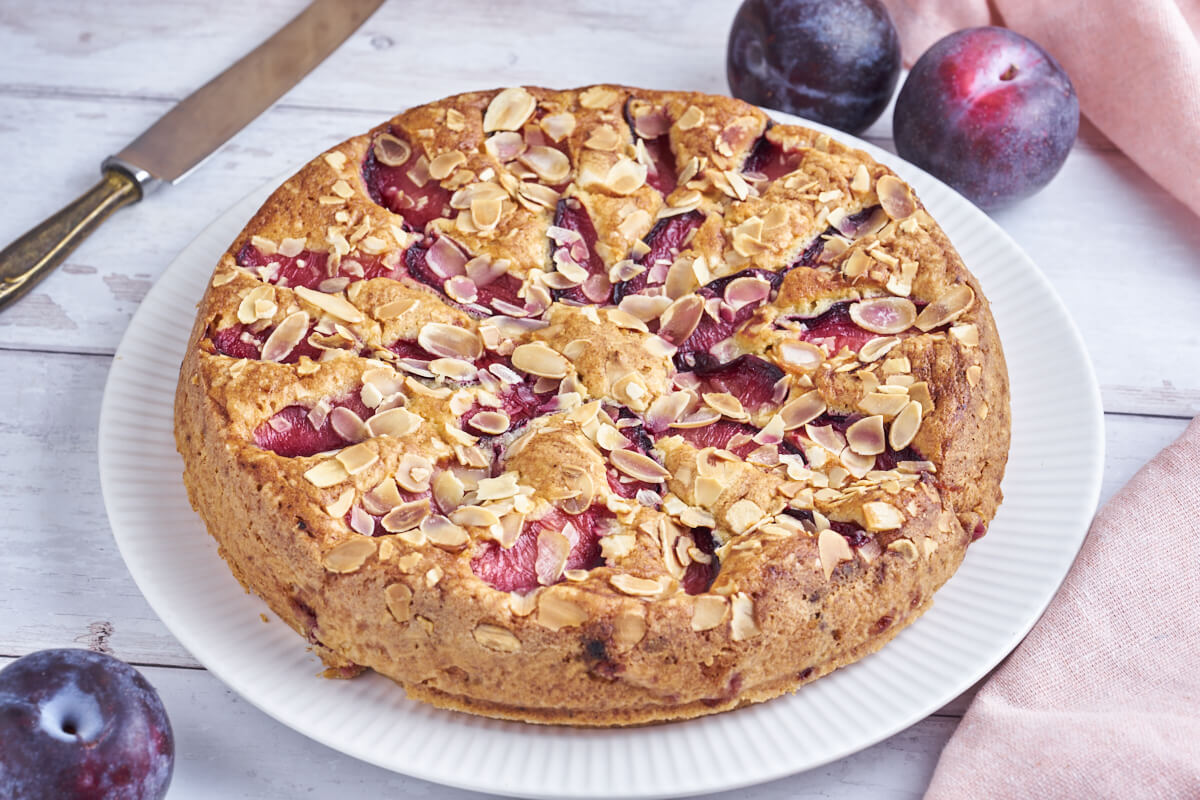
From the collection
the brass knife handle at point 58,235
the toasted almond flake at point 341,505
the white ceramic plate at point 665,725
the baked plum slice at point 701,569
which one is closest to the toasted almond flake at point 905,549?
the white ceramic plate at point 665,725

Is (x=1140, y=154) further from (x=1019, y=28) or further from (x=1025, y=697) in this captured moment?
(x=1025, y=697)

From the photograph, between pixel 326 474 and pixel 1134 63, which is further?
pixel 1134 63

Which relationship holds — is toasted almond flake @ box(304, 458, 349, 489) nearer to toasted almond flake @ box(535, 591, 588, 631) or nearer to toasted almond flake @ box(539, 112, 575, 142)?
toasted almond flake @ box(535, 591, 588, 631)

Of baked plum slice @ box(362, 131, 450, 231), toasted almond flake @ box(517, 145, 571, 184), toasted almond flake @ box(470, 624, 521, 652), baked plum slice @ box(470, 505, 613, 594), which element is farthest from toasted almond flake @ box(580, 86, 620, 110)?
toasted almond flake @ box(470, 624, 521, 652)

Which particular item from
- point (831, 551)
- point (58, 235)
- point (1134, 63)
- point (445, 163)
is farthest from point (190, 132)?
point (1134, 63)

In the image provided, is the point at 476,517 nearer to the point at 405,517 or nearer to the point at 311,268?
the point at 405,517

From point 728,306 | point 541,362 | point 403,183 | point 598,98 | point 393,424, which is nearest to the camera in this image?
point 393,424

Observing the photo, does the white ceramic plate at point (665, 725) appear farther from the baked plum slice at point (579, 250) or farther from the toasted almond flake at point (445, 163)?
the baked plum slice at point (579, 250)
